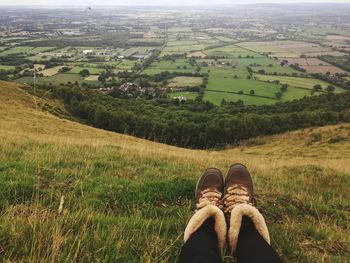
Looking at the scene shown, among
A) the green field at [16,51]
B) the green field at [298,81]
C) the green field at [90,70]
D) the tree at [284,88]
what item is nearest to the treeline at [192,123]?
the tree at [284,88]

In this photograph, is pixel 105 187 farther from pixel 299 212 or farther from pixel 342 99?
pixel 342 99

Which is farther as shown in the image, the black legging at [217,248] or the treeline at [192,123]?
the treeline at [192,123]

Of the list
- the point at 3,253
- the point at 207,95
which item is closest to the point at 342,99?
the point at 207,95

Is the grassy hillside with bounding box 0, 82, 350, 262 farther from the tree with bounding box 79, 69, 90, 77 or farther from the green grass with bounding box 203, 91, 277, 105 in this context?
the tree with bounding box 79, 69, 90, 77

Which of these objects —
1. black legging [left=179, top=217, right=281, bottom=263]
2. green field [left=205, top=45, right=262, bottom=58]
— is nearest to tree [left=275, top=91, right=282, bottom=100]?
green field [left=205, top=45, right=262, bottom=58]

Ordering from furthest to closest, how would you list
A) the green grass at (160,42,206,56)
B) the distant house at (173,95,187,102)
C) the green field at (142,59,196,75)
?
the green grass at (160,42,206,56), the green field at (142,59,196,75), the distant house at (173,95,187,102)

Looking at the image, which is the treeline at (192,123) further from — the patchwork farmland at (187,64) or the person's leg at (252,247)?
the person's leg at (252,247)

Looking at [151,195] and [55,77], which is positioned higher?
[151,195]
